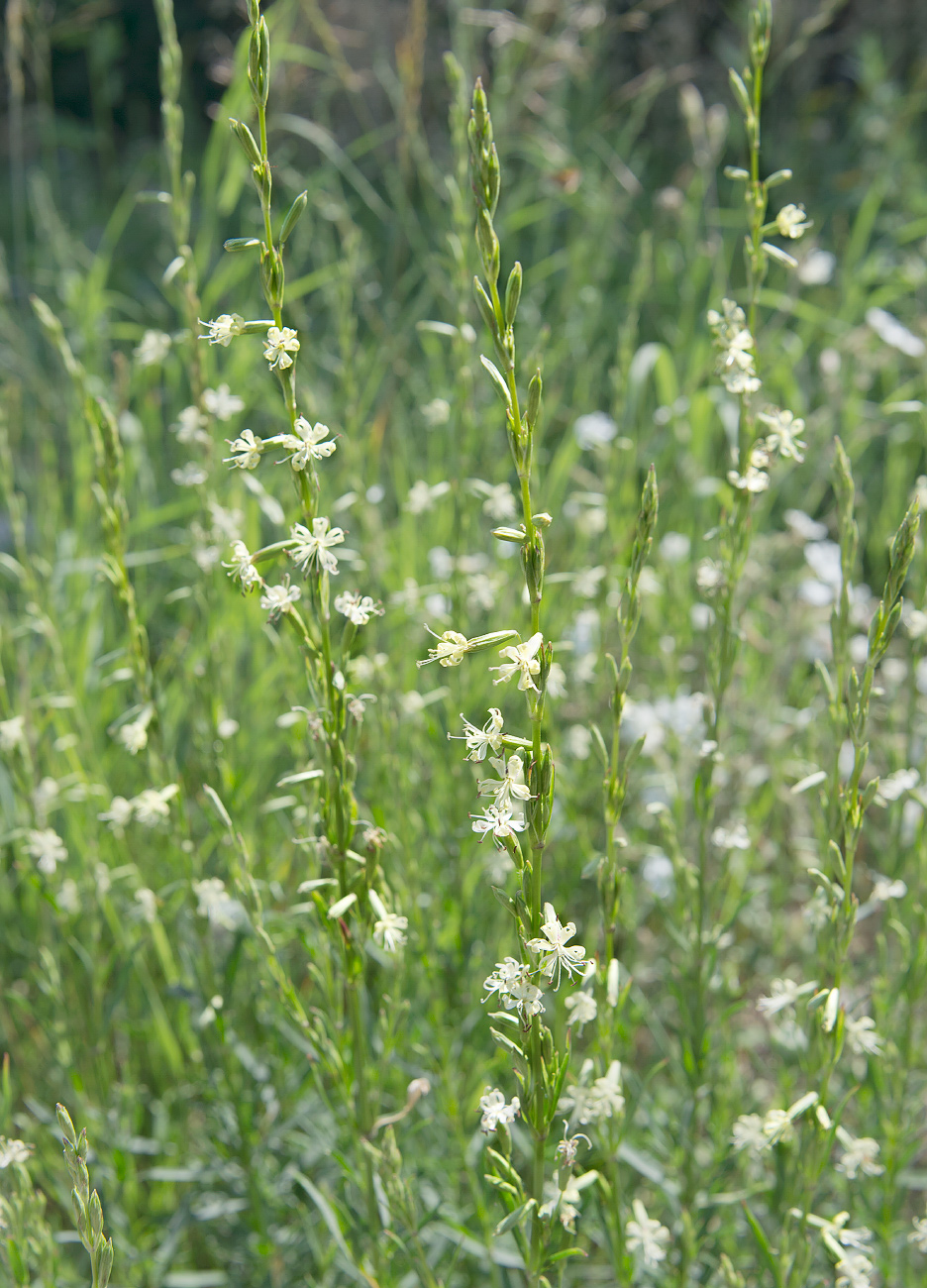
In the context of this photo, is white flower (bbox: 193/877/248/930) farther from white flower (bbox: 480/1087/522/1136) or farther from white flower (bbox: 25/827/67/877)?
white flower (bbox: 480/1087/522/1136)

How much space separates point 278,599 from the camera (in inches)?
44.5

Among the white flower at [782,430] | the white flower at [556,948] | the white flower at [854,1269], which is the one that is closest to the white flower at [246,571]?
the white flower at [556,948]

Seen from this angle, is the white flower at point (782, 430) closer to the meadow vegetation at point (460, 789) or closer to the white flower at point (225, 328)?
the meadow vegetation at point (460, 789)

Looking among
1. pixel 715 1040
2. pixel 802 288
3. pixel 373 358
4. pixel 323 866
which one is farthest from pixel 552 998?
pixel 802 288

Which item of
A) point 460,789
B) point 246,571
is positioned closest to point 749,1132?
point 460,789

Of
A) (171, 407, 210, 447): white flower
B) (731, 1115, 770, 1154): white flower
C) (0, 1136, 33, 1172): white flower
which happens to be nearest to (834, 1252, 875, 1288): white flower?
(731, 1115, 770, 1154): white flower

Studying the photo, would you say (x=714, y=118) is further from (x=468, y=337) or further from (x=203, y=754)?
(x=203, y=754)

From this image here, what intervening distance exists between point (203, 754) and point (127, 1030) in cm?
73

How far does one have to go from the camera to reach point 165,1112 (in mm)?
2137

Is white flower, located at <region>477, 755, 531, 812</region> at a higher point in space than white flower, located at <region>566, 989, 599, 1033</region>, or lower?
higher

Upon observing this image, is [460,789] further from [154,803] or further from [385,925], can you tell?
[385,925]

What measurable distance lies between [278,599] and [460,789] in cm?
95

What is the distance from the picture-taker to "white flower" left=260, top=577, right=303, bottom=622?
1.12 metres

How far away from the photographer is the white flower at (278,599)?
1.12 meters
